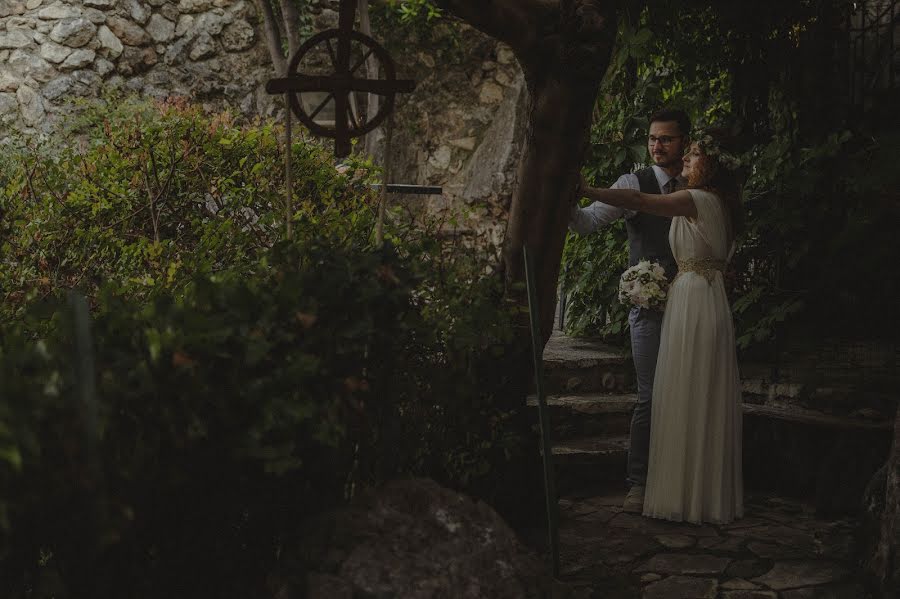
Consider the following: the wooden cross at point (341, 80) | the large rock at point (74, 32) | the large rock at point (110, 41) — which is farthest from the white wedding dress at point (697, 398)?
the large rock at point (74, 32)

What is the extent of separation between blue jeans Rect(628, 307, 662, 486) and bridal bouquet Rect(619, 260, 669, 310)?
0.12 meters

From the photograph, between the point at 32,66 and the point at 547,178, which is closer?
the point at 547,178

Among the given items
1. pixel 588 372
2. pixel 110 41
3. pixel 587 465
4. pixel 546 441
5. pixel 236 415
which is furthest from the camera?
pixel 110 41

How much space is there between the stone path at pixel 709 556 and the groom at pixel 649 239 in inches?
12.3

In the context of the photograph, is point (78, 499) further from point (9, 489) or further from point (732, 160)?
point (732, 160)

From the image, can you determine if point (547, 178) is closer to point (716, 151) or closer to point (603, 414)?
point (716, 151)

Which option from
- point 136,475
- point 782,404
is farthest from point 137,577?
point 782,404

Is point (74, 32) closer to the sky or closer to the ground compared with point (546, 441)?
closer to the sky

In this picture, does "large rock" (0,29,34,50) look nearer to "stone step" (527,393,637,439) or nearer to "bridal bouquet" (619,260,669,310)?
"stone step" (527,393,637,439)

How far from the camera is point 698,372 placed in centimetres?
464

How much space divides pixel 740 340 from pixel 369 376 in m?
3.67

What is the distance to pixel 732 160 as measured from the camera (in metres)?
4.77

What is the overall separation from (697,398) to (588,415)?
51.1 inches

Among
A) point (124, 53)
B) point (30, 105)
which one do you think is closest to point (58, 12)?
point (124, 53)
